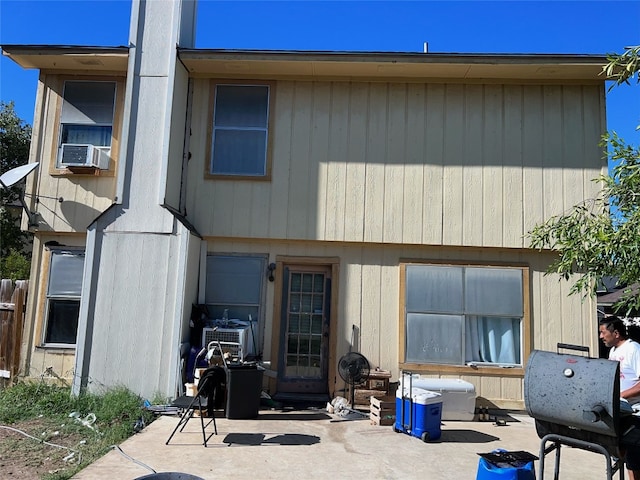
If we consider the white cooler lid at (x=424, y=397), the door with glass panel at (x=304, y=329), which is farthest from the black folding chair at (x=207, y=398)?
the white cooler lid at (x=424, y=397)

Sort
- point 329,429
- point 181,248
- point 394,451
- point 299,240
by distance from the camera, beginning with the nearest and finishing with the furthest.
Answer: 1. point 394,451
2. point 329,429
3. point 181,248
4. point 299,240

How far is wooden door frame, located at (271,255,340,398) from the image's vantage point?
24.2 ft

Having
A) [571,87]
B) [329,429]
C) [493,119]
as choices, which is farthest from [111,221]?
[571,87]

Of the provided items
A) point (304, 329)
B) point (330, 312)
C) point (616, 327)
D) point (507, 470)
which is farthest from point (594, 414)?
point (304, 329)

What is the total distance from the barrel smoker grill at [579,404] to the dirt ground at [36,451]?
3977 millimetres

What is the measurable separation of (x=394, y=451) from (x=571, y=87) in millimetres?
6090

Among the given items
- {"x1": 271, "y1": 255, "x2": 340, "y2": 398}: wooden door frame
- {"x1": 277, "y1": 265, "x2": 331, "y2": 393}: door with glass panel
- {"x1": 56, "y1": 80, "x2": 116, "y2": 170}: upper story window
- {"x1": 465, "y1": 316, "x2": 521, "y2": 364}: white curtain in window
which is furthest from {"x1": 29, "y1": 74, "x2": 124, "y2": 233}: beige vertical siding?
{"x1": 465, "y1": 316, "x2": 521, "y2": 364}: white curtain in window

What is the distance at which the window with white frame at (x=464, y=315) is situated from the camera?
7344 millimetres

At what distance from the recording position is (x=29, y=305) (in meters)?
7.62

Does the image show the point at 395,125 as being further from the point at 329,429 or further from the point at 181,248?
the point at 329,429

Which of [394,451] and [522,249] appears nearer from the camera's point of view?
[394,451]

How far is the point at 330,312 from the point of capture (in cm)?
753

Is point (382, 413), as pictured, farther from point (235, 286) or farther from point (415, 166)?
point (415, 166)

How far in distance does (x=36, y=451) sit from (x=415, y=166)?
20.0ft
